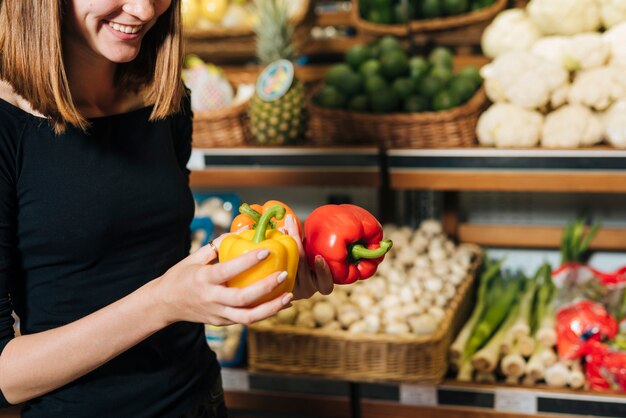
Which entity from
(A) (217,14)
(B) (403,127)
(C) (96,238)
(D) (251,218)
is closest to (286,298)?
(D) (251,218)

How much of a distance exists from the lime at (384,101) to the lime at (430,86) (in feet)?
0.32

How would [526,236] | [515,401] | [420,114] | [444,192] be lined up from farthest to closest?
1. [444,192]
2. [526,236]
3. [420,114]
4. [515,401]

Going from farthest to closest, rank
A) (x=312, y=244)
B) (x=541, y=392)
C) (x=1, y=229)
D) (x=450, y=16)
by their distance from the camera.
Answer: (x=450, y=16), (x=541, y=392), (x=312, y=244), (x=1, y=229)

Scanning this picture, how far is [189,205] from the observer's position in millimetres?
1500

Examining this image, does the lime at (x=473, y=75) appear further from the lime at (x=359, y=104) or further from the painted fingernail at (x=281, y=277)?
the painted fingernail at (x=281, y=277)

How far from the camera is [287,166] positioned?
2.60m

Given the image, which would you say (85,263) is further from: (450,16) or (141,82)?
(450,16)

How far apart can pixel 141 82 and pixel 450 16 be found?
1.71 metres

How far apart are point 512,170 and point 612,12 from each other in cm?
76

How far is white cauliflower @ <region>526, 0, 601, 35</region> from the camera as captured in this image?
262 centimetres

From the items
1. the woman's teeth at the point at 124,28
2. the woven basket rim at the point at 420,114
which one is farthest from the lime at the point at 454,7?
the woman's teeth at the point at 124,28

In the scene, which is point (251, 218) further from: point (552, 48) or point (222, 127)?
point (552, 48)

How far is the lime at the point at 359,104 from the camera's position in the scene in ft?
8.76

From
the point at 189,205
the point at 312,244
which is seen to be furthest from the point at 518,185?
the point at 189,205
